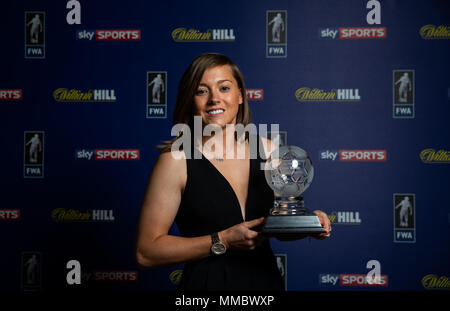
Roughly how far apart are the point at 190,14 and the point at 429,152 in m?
2.13

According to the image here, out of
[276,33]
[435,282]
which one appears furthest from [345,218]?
[276,33]

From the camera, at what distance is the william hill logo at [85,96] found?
10.4ft

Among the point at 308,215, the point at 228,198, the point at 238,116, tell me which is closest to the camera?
the point at 308,215

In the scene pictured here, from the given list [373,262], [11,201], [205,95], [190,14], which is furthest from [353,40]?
[11,201]

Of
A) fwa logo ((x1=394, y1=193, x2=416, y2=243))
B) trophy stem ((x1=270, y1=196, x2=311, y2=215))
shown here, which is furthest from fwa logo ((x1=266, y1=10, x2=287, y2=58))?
trophy stem ((x1=270, y1=196, x2=311, y2=215))

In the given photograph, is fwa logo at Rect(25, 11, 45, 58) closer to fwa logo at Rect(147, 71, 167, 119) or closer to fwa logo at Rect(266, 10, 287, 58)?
fwa logo at Rect(147, 71, 167, 119)

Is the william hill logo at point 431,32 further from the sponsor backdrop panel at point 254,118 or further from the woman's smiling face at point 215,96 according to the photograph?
the woman's smiling face at point 215,96

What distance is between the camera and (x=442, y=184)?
3.05 m

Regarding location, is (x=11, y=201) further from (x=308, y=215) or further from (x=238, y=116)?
(x=308, y=215)

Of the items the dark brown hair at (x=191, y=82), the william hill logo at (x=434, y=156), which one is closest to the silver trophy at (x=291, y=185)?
the dark brown hair at (x=191, y=82)

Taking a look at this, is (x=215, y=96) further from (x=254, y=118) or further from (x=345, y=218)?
(x=345, y=218)

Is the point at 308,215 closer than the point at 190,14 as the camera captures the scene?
Yes

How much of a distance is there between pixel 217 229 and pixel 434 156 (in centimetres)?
226

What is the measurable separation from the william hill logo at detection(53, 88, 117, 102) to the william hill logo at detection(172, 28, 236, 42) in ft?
2.24
